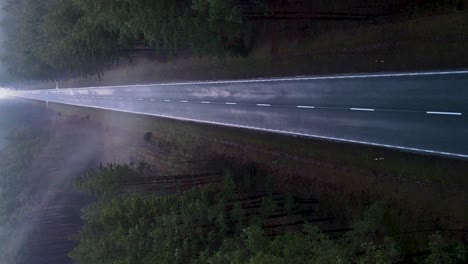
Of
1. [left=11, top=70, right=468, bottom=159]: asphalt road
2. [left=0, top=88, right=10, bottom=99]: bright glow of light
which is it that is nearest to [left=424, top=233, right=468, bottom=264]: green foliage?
[left=11, top=70, right=468, bottom=159]: asphalt road

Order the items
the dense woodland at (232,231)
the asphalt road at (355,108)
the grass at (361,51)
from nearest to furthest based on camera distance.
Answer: the dense woodland at (232,231)
the asphalt road at (355,108)
the grass at (361,51)

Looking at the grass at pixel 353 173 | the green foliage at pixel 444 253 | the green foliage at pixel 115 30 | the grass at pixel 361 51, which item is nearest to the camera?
the green foliage at pixel 444 253

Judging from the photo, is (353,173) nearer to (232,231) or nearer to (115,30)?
(232,231)

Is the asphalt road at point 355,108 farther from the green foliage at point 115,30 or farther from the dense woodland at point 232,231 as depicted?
the green foliage at point 115,30

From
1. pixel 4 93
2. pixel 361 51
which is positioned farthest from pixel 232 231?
pixel 4 93

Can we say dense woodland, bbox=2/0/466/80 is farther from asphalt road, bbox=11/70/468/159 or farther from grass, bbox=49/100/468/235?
grass, bbox=49/100/468/235

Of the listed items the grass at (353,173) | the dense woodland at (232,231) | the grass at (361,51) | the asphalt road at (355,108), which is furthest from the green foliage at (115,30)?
the dense woodland at (232,231)
